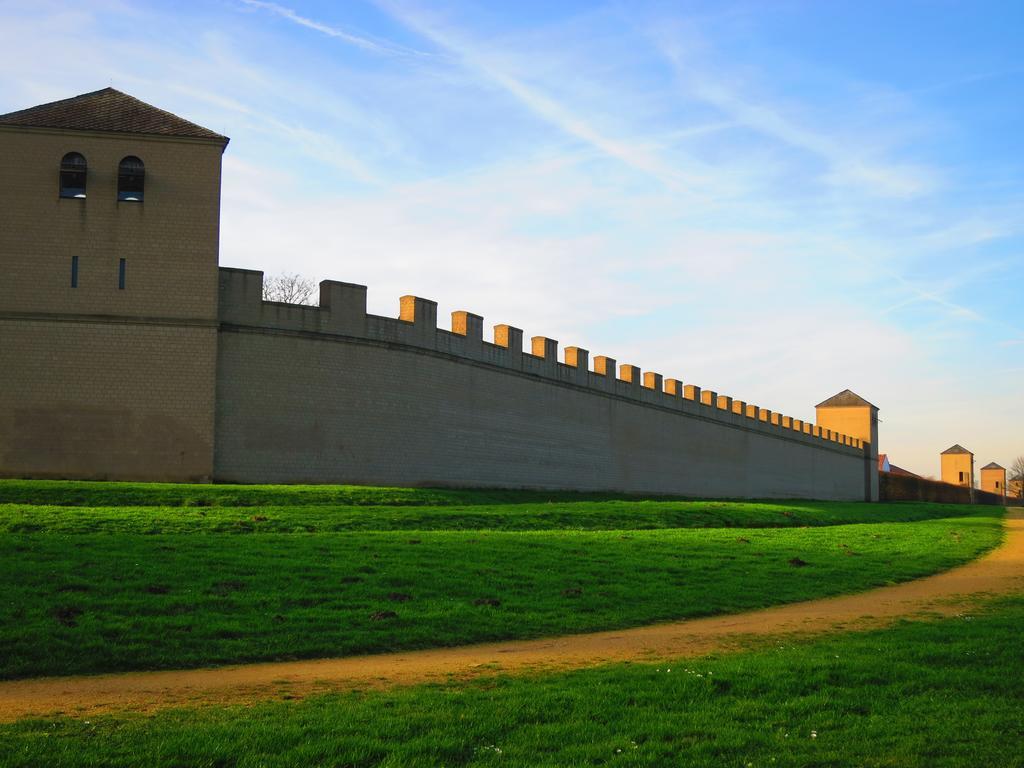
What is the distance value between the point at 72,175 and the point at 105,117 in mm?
2193

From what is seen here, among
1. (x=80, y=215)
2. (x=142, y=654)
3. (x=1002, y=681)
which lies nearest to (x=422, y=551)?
(x=142, y=654)

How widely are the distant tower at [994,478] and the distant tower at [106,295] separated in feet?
509

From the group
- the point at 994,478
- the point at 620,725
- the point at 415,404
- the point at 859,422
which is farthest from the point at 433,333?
the point at 994,478

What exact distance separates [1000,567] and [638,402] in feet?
85.3

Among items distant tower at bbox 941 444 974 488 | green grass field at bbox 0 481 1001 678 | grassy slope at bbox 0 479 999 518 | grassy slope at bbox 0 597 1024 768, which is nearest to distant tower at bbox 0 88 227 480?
grassy slope at bbox 0 479 999 518

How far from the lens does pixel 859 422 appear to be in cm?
8950

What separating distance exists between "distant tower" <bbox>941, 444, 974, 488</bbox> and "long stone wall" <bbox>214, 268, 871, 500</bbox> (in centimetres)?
10212

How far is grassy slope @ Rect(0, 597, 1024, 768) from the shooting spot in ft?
21.5

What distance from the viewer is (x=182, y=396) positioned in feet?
92.7

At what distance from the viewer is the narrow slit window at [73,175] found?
94.7 ft

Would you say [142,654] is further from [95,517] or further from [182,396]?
[182,396]

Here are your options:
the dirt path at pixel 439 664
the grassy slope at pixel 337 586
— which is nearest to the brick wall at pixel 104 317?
the grassy slope at pixel 337 586

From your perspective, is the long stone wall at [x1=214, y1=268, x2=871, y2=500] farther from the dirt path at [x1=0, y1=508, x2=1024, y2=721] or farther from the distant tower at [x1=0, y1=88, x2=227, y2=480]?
the dirt path at [x1=0, y1=508, x2=1024, y2=721]

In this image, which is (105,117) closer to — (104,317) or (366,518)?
(104,317)
